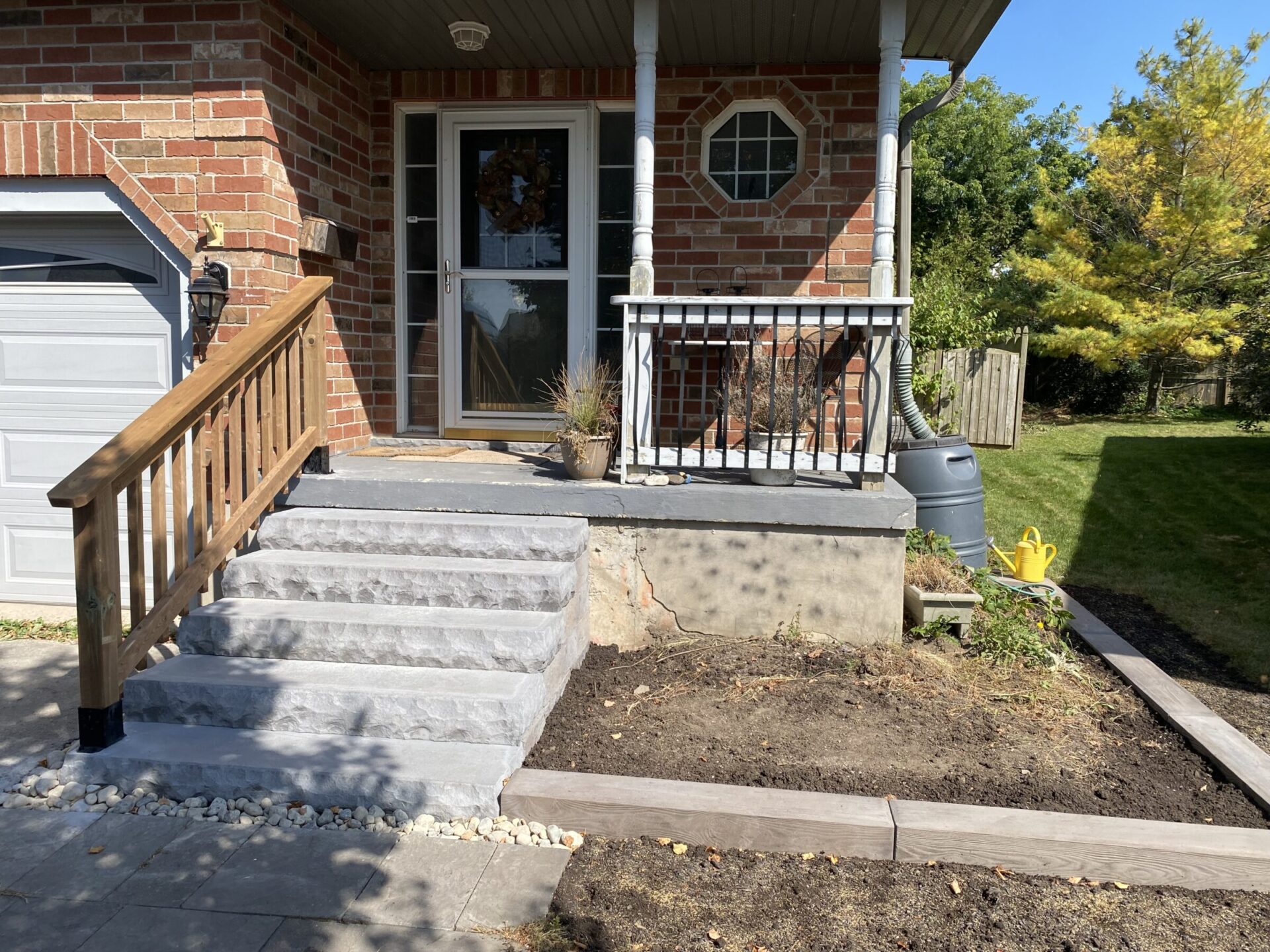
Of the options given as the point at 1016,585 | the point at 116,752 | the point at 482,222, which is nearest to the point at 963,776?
the point at 1016,585

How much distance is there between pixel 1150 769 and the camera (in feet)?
11.0

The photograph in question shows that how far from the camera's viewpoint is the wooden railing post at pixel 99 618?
3072 mm

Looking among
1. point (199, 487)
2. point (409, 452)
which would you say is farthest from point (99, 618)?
point (409, 452)

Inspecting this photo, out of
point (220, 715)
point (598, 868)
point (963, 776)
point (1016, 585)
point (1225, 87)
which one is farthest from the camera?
point (1225, 87)

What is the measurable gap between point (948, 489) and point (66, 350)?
4960 mm

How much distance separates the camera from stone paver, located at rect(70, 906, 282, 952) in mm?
2328

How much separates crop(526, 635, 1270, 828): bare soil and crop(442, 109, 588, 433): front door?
219cm

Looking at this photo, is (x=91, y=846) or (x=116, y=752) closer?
(x=91, y=846)

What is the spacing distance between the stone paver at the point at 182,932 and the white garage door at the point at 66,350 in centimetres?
322

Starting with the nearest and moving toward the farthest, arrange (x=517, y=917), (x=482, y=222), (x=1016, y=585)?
(x=517, y=917)
(x=1016, y=585)
(x=482, y=222)

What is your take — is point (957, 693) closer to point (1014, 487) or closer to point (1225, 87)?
point (1014, 487)

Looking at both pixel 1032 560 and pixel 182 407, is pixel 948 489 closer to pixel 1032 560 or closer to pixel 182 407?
pixel 1032 560

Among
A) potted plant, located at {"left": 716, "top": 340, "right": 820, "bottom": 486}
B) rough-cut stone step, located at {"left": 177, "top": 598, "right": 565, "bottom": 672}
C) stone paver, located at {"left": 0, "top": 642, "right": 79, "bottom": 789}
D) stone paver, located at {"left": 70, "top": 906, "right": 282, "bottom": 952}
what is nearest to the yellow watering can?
potted plant, located at {"left": 716, "top": 340, "right": 820, "bottom": 486}

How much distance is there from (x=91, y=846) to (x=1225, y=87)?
15.8 m
